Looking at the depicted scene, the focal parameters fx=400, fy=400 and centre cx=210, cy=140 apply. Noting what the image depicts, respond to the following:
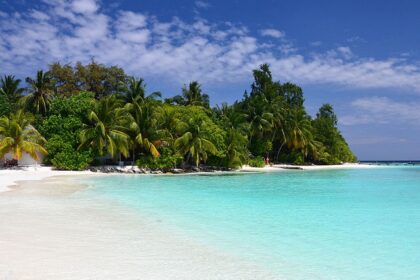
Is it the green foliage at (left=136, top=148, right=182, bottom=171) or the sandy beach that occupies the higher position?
the green foliage at (left=136, top=148, right=182, bottom=171)

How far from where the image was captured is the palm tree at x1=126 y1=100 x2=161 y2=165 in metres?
27.5

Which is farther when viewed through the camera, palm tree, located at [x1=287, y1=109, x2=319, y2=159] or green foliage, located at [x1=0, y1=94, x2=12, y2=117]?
palm tree, located at [x1=287, y1=109, x2=319, y2=159]

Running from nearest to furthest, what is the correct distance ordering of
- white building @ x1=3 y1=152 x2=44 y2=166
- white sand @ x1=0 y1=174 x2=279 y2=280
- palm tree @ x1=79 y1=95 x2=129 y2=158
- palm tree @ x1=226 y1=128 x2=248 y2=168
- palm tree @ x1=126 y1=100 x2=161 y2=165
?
1. white sand @ x1=0 y1=174 x2=279 y2=280
2. palm tree @ x1=79 y1=95 x2=129 y2=158
3. white building @ x1=3 y1=152 x2=44 y2=166
4. palm tree @ x1=126 y1=100 x2=161 y2=165
5. palm tree @ x1=226 y1=128 x2=248 y2=168

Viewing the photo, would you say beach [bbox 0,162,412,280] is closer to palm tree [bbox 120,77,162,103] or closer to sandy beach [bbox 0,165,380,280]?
sandy beach [bbox 0,165,380,280]

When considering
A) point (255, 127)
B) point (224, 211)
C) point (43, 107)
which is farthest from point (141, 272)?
point (255, 127)

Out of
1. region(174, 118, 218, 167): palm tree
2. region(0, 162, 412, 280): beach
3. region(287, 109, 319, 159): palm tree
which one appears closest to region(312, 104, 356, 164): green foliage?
region(287, 109, 319, 159): palm tree

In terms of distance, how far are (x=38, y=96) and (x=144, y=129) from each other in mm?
11289

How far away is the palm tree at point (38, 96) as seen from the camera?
32.8 m

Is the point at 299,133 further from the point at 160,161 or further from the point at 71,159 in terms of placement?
the point at 71,159

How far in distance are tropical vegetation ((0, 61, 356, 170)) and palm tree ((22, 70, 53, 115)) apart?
8 cm

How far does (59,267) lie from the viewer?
15.2ft

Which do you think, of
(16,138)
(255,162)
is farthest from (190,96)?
(16,138)

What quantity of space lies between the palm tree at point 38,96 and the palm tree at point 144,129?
A: 30.4 feet

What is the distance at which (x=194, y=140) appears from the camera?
28703mm
